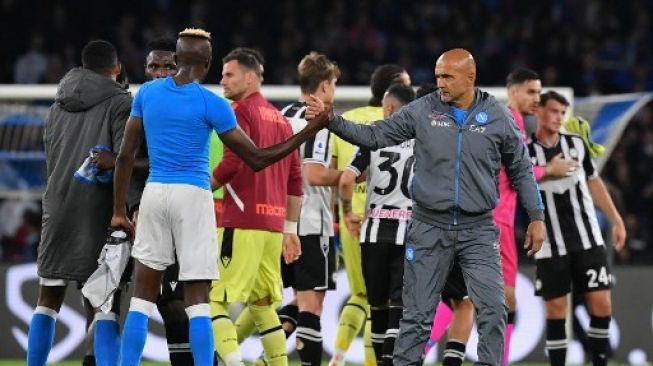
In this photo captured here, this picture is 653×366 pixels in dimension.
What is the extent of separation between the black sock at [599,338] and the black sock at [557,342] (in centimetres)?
22

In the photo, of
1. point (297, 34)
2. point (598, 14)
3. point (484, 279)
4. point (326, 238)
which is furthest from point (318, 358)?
point (598, 14)

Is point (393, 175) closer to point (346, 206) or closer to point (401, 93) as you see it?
point (346, 206)

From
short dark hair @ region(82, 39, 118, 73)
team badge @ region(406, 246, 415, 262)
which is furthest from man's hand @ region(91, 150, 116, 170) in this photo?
team badge @ region(406, 246, 415, 262)

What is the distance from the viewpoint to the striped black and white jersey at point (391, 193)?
9875 mm

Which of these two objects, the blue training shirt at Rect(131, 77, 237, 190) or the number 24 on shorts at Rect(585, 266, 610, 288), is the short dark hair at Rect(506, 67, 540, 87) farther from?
the blue training shirt at Rect(131, 77, 237, 190)

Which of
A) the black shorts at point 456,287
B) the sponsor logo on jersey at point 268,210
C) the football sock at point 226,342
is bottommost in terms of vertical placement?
the football sock at point 226,342

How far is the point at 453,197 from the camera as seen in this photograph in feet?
27.2

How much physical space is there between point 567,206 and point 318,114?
3.53 meters

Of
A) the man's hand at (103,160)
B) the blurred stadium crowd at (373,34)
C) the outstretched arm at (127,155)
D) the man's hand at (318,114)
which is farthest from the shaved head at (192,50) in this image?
the blurred stadium crowd at (373,34)

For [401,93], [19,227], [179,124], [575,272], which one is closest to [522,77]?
[401,93]

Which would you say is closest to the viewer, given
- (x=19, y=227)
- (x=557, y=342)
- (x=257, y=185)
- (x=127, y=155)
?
(x=127, y=155)

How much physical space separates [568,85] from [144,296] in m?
14.0

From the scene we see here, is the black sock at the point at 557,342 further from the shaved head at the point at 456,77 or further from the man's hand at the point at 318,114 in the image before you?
the man's hand at the point at 318,114

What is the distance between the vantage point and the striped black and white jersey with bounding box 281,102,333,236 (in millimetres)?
10219
